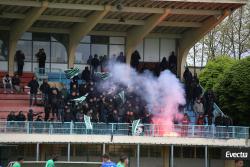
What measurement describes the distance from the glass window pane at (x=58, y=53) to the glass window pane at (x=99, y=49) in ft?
6.06

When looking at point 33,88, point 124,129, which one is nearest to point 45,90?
point 33,88

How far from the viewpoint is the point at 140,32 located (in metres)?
48.0

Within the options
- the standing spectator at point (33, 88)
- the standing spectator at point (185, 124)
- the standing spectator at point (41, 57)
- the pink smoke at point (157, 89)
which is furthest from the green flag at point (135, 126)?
the standing spectator at point (41, 57)

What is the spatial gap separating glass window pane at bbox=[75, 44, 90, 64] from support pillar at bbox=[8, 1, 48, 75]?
14.2 feet

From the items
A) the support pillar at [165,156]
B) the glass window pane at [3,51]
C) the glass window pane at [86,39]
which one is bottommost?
the support pillar at [165,156]

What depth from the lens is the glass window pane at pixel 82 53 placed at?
4906 cm

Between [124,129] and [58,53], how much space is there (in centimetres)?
1043

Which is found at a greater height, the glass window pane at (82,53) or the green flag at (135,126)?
the glass window pane at (82,53)

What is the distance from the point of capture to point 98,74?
44906 mm

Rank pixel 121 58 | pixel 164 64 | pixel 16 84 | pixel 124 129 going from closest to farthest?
pixel 124 129
pixel 16 84
pixel 121 58
pixel 164 64

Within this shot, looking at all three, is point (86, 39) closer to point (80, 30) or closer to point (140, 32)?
point (80, 30)

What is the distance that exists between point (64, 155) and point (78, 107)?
2.65 metres

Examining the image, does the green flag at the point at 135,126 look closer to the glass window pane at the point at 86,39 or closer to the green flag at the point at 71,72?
the green flag at the point at 71,72

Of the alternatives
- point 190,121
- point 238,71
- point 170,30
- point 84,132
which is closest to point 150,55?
point 170,30
